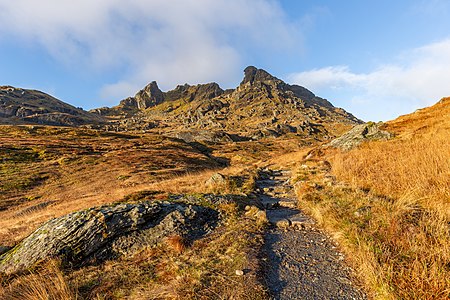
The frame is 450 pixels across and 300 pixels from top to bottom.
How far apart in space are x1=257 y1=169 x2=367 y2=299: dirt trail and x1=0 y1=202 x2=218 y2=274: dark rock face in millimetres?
3062

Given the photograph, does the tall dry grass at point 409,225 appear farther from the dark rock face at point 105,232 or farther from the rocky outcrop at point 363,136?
the rocky outcrop at point 363,136

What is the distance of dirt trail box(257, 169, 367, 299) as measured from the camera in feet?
15.8

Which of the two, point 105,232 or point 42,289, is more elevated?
point 42,289

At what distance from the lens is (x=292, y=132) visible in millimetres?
174125

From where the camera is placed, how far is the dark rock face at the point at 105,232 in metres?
7.47

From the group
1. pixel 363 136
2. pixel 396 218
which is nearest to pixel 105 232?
pixel 396 218

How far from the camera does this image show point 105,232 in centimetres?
824

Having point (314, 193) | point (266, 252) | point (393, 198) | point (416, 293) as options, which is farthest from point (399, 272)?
point (314, 193)

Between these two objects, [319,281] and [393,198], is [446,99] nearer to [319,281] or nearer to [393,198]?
[393,198]

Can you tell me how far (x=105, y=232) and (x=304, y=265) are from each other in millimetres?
6782

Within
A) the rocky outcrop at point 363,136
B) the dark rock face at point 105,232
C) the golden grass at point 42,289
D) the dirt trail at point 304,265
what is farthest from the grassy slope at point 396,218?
the rocky outcrop at point 363,136

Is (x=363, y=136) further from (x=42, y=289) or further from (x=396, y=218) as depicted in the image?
(x=42, y=289)

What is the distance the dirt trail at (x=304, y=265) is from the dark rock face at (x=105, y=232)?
3.06m

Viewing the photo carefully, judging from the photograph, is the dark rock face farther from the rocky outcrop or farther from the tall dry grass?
the rocky outcrop
